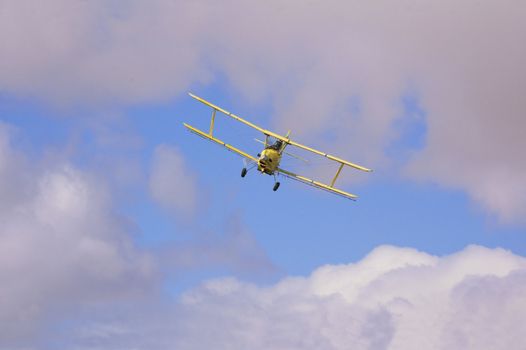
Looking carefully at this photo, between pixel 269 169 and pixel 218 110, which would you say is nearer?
pixel 269 169

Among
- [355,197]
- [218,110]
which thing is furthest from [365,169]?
[218,110]

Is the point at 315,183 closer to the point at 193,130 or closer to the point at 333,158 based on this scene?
the point at 333,158

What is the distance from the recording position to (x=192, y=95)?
9994 cm

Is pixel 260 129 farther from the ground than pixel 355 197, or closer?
farther from the ground

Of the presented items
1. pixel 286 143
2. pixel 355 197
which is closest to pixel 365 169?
pixel 355 197

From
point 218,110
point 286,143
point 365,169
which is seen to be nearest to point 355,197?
point 365,169

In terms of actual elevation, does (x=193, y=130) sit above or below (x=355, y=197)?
above

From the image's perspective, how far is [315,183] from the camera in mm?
99062

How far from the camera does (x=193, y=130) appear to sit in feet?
326

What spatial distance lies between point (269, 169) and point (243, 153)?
4272 mm

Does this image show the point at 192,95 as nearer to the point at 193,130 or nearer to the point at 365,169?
the point at 193,130

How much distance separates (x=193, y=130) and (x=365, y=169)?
2341 cm

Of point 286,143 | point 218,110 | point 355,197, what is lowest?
point 355,197

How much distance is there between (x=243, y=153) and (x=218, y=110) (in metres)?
8.79
